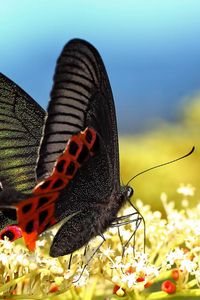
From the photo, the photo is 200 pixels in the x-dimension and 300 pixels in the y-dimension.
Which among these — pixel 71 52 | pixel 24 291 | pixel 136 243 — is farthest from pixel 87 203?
pixel 71 52

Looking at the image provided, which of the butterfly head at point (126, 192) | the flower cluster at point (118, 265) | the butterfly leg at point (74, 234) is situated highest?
the butterfly head at point (126, 192)

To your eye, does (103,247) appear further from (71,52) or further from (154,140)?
(154,140)

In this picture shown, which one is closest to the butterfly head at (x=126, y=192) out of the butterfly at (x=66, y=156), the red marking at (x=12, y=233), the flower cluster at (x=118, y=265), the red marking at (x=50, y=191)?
the butterfly at (x=66, y=156)

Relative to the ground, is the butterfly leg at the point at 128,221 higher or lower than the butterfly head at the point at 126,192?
lower

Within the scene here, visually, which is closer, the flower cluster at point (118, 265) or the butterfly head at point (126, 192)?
the flower cluster at point (118, 265)

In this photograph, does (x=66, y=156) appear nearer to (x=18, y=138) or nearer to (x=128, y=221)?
(x=18, y=138)

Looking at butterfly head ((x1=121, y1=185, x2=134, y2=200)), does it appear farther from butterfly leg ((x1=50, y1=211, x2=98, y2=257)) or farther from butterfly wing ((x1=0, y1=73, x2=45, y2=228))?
butterfly wing ((x1=0, y1=73, x2=45, y2=228))

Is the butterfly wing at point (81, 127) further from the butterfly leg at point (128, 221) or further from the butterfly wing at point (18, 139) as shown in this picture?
the butterfly wing at point (18, 139)
